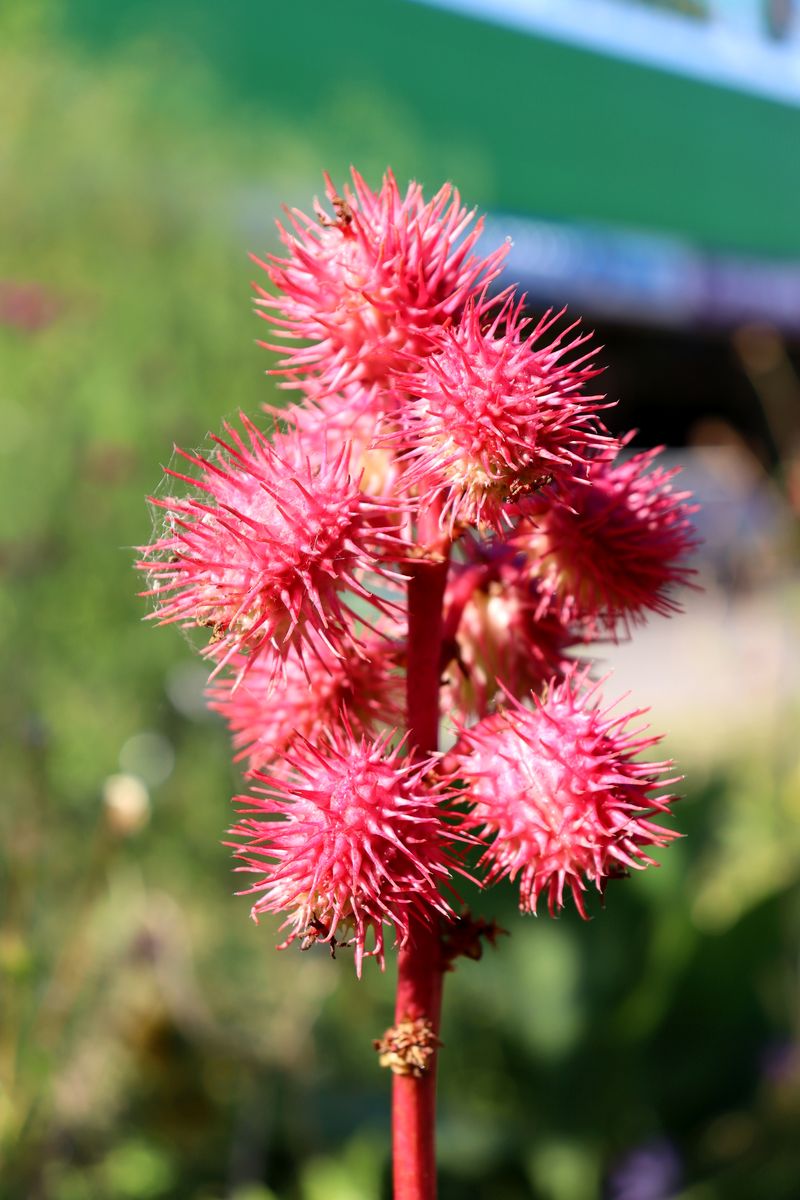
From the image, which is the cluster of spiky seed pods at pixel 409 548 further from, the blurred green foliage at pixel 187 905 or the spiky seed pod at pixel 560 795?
the blurred green foliage at pixel 187 905

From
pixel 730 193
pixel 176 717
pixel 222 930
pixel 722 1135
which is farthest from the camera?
pixel 730 193

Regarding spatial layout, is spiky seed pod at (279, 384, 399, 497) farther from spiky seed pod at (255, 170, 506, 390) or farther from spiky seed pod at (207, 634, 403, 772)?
spiky seed pod at (207, 634, 403, 772)

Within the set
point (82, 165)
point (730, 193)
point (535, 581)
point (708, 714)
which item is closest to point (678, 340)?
point (730, 193)

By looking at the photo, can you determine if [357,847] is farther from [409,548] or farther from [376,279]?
[376,279]

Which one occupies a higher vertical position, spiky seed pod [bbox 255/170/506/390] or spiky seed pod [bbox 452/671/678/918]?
spiky seed pod [bbox 255/170/506/390]

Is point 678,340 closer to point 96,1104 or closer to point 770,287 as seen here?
point 770,287

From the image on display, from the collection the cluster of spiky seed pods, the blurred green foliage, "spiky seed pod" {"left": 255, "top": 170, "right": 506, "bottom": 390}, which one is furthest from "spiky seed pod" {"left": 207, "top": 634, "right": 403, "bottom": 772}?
the blurred green foliage
